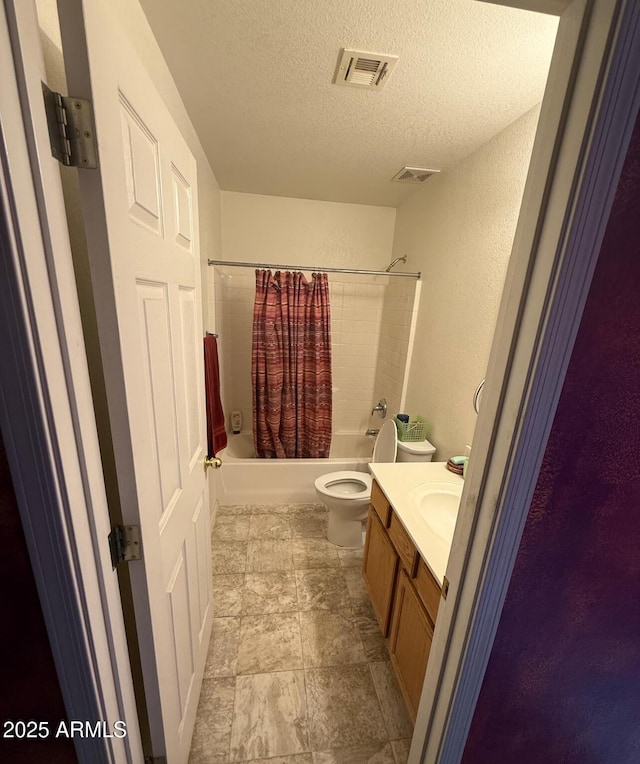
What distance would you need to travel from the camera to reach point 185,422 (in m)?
1.02

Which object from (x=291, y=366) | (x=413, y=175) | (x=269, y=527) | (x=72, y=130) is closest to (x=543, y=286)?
(x=72, y=130)

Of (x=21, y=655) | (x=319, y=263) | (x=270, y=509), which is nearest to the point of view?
(x=21, y=655)

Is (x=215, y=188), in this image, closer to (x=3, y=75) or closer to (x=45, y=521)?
(x=3, y=75)

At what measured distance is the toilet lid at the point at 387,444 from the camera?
1.96 m

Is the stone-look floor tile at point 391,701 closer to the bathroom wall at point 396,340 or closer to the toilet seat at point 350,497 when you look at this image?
the toilet seat at point 350,497

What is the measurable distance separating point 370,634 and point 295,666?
40 cm

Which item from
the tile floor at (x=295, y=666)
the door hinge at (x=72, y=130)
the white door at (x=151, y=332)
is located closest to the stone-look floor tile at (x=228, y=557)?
the tile floor at (x=295, y=666)

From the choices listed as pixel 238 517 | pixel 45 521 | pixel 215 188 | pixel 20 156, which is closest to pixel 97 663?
pixel 45 521

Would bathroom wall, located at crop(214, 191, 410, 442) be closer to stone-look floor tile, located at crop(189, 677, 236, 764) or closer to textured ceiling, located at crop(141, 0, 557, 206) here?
textured ceiling, located at crop(141, 0, 557, 206)

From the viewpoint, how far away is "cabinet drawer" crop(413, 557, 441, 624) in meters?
0.99

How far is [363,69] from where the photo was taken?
1184 millimetres

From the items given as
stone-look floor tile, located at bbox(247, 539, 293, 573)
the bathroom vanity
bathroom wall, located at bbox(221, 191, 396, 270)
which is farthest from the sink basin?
bathroom wall, located at bbox(221, 191, 396, 270)

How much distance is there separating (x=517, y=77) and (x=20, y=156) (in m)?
1.64

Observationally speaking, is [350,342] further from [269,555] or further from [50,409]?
[50,409]
